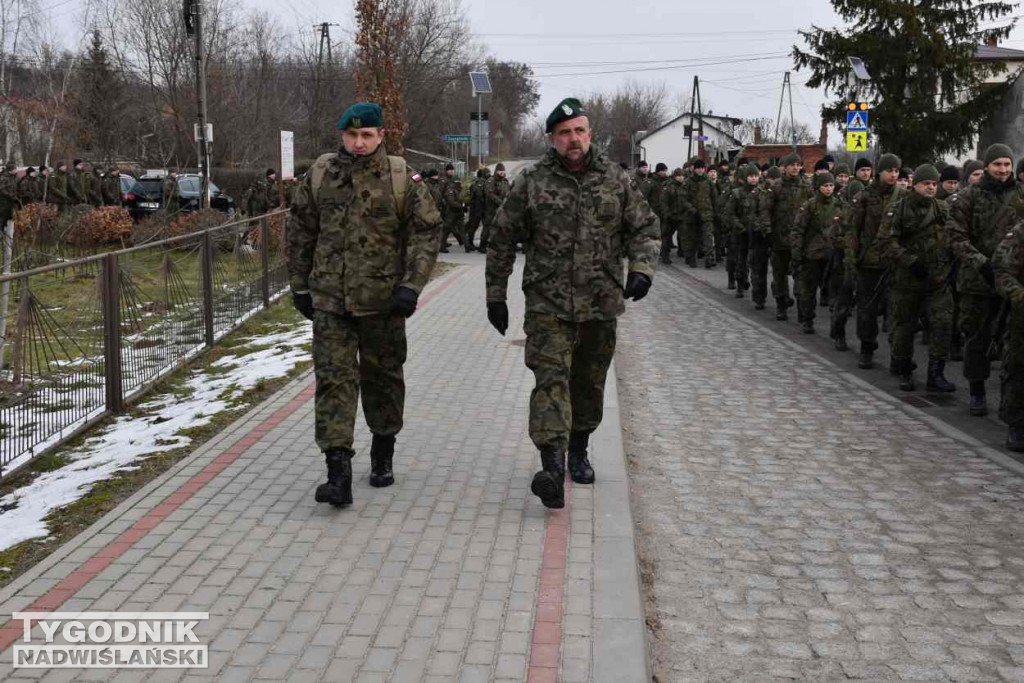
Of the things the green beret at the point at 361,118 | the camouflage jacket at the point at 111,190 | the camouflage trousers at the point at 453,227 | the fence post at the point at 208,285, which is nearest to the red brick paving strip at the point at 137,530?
the green beret at the point at 361,118

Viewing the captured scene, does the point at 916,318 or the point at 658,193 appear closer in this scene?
the point at 916,318

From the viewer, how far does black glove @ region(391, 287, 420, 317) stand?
5732 millimetres

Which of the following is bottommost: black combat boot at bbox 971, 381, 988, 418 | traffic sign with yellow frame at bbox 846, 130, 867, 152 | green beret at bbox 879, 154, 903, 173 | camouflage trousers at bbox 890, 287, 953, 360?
black combat boot at bbox 971, 381, 988, 418

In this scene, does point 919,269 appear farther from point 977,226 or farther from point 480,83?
point 480,83

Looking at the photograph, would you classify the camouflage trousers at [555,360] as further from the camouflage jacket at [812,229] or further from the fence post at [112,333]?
the camouflage jacket at [812,229]

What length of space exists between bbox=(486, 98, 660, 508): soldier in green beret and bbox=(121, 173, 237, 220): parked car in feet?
77.3

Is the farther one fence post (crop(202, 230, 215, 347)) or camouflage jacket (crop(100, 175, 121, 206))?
camouflage jacket (crop(100, 175, 121, 206))

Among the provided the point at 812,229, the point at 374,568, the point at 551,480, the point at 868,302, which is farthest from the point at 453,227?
the point at 374,568

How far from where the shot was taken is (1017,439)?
7.58m

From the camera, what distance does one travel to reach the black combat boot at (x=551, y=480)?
5.76 m

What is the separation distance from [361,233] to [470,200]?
19.5m

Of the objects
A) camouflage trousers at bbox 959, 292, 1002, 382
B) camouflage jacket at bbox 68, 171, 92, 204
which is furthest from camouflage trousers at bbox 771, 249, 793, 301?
camouflage jacket at bbox 68, 171, 92, 204

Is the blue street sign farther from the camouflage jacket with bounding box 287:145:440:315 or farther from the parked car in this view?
the camouflage jacket with bounding box 287:145:440:315

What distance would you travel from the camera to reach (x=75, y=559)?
5121mm
